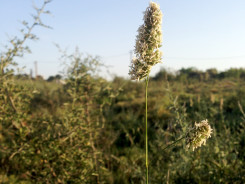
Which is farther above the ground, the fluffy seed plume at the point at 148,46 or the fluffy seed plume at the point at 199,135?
the fluffy seed plume at the point at 148,46

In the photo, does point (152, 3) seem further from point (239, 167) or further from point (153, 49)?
point (239, 167)

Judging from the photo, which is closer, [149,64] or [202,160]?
[149,64]

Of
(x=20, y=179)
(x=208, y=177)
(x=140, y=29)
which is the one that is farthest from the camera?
(x=20, y=179)

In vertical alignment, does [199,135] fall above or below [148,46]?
below

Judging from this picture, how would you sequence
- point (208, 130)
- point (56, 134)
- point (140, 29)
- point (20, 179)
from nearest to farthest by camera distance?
1. point (208, 130)
2. point (140, 29)
3. point (56, 134)
4. point (20, 179)

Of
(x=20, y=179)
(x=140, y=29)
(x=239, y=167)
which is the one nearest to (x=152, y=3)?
(x=140, y=29)

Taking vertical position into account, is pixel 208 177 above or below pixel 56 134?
below

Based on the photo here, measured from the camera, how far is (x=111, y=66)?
4.17m

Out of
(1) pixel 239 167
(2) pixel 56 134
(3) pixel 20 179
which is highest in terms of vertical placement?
(2) pixel 56 134

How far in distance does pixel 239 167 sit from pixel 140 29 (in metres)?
2.33

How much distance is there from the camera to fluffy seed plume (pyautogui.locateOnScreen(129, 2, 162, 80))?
1.45 metres

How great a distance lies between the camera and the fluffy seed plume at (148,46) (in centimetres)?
145

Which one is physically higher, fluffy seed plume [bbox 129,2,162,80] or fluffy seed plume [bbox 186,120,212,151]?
fluffy seed plume [bbox 129,2,162,80]

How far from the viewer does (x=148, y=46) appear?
146cm
